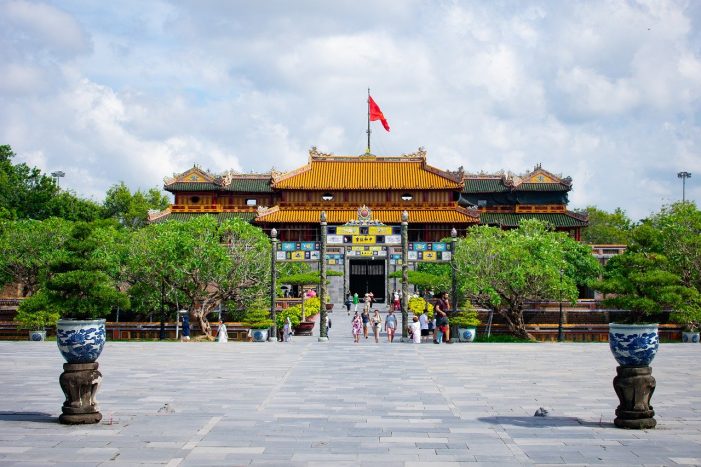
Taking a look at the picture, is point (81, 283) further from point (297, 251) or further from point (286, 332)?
point (297, 251)

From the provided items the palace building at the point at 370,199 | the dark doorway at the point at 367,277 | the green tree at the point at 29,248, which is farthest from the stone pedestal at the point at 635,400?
the dark doorway at the point at 367,277

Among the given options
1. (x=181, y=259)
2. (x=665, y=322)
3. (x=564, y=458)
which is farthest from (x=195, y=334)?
(x=564, y=458)

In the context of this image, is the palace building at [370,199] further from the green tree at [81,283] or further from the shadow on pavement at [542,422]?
the shadow on pavement at [542,422]

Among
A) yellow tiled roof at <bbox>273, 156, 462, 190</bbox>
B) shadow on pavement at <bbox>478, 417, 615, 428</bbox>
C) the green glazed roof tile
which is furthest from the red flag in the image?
shadow on pavement at <bbox>478, 417, 615, 428</bbox>

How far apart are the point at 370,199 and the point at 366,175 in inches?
106

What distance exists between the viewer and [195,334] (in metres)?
42.6

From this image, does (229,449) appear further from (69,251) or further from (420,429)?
(69,251)

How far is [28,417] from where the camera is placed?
13461 millimetres

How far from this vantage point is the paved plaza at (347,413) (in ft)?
35.0

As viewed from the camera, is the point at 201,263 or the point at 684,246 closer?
the point at 201,263

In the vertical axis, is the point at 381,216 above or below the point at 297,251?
above

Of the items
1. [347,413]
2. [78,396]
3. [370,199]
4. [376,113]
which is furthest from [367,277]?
[78,396]

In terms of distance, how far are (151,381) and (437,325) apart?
1612 centimetres

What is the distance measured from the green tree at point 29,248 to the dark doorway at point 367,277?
26.7 m
